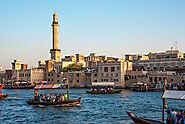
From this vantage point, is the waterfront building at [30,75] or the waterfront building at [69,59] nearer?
the waterfront building at [30,75]

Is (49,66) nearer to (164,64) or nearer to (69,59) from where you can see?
(69,59)

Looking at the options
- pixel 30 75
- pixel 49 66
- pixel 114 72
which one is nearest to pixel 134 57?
pixel 49 66

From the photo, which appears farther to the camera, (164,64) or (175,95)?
(164,64)

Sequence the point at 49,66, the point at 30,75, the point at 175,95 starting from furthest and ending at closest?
the point at 49,66 < the point at 30,75 < the point at 175,95

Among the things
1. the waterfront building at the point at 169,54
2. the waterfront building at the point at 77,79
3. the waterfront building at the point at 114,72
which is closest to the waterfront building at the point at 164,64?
the waterfront building at the point at 169,54

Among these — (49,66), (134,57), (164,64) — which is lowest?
(164,64)

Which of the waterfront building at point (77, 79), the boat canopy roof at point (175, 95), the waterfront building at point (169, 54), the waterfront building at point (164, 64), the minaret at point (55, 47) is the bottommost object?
the boat canopy roof at point (175, 95)

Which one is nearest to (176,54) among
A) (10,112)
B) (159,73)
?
(159,73)

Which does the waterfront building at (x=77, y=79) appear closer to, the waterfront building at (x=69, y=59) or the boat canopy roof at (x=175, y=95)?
the waterfront building at (x=69, y=59)

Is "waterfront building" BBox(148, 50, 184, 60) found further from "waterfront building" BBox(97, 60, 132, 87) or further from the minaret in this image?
the minaret

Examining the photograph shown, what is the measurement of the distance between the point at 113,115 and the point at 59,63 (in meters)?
123

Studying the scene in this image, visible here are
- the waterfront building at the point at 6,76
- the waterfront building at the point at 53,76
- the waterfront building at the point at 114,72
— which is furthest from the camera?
the waterfront building at the point at 6,76

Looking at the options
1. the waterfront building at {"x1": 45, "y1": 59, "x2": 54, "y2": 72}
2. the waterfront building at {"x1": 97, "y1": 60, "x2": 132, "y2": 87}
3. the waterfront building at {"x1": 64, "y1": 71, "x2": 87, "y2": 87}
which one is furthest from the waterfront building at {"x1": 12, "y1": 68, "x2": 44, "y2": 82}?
the waterfront building at {"x1": 97, "y1": 60, "x2": 132, "y2": 87}

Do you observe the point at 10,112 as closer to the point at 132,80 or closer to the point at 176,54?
the point at 132,80
